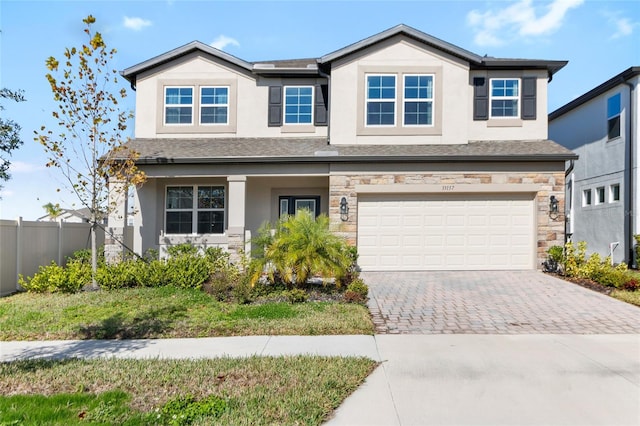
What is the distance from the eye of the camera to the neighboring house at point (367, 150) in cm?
1172

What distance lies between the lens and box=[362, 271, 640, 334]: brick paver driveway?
6238 mm

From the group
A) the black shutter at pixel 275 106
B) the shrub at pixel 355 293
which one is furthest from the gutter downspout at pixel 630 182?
the black shutter at pixel 275 106

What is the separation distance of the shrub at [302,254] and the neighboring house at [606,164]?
28.1 feet

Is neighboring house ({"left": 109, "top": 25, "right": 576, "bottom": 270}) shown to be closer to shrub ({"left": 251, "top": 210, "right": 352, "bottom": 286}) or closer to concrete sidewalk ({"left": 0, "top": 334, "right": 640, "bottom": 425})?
shrub ({"left": 251, "top": 210, "right": 352, "bottom": 286})

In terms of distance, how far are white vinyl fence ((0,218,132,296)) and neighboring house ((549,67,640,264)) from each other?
1571cm

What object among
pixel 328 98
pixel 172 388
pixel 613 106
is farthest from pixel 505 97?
pixel 172 388

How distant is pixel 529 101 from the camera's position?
496 inches

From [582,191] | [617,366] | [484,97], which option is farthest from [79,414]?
[582,191]

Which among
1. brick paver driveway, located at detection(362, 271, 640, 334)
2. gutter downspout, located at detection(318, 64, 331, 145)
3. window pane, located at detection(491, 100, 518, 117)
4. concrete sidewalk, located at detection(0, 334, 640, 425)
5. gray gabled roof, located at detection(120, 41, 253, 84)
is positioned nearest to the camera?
concrete sidewalk, located at detection(0, 334, 640, 425)

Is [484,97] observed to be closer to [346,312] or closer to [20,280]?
[346,312]

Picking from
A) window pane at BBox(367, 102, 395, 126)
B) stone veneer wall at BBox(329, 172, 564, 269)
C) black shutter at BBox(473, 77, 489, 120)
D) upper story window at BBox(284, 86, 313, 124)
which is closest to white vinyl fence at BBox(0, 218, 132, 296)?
upper story window at BBox(284, 86, 313, 124)

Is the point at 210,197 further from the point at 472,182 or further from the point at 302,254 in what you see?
the point at 472,182

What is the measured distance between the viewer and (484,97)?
41.4 ft

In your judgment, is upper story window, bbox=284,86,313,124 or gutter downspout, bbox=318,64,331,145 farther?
upper story window, bbox=284,86,313,124
